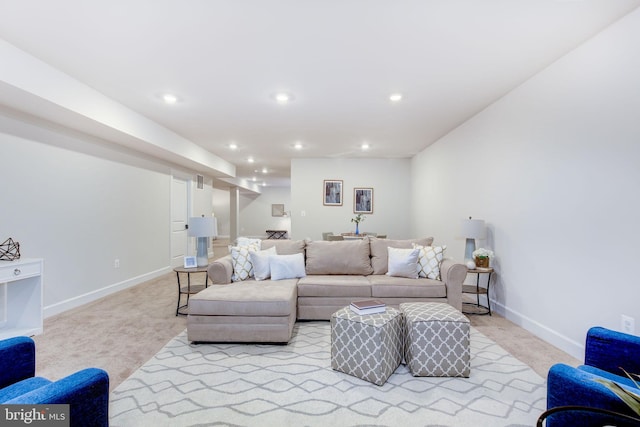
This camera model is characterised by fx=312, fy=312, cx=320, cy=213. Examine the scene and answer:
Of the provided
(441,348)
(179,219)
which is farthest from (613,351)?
(179,219)

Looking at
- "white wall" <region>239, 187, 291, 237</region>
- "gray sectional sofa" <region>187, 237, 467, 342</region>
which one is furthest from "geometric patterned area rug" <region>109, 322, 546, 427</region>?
"white wall" <region>239, 187, 291, 237</region>

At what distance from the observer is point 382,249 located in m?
3.94

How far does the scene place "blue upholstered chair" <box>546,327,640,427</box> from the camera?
113 cm

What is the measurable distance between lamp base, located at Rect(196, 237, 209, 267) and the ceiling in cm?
170

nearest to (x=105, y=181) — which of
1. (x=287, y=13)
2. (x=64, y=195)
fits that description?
(x=64, y=195)

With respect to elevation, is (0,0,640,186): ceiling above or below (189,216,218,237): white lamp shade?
above

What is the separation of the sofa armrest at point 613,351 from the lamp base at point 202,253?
11.7ft

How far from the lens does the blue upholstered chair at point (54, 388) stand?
1.05m

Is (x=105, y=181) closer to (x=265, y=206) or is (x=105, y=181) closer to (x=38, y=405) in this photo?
(x=38, y=405)

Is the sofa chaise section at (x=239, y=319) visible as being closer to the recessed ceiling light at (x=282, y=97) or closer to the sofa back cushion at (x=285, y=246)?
the sofa back cushion at (x=285, y=246)

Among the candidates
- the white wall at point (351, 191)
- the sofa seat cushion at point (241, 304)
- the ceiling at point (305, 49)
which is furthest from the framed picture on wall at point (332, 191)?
the sofa seat cushion at point (241, 304)

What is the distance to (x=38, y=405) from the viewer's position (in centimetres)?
102

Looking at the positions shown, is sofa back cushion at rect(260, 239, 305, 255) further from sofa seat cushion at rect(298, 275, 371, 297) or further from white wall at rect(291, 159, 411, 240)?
white wall at rect(291, 159, 411, 240)

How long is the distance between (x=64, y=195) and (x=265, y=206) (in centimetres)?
1054
